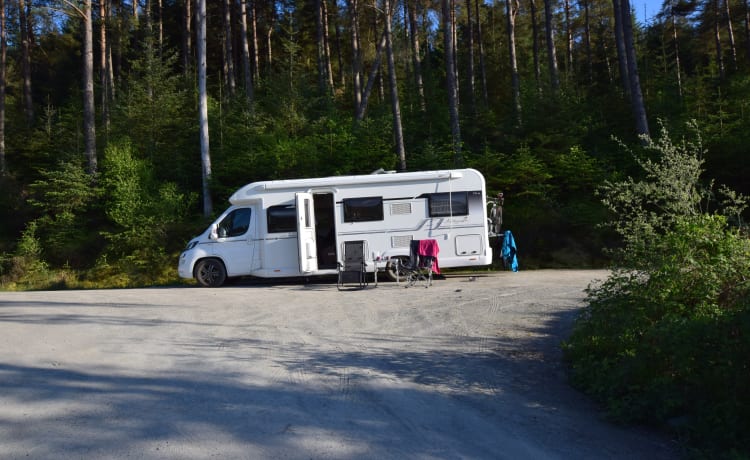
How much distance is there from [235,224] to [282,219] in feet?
4.15

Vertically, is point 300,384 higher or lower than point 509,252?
lower

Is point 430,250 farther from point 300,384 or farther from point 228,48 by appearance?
point 228,48

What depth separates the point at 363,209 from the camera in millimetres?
14781

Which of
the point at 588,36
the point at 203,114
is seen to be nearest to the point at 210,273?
the point at 203,114

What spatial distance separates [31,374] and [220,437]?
3098mm

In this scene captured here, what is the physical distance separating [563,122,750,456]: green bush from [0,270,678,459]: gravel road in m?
0.27

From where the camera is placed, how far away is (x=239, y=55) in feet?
121

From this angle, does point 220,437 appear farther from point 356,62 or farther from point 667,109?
point 356,62

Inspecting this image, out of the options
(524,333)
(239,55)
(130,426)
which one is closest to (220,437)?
(130,426)

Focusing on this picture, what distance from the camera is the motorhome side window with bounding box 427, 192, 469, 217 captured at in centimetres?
1470

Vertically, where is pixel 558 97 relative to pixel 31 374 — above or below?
above

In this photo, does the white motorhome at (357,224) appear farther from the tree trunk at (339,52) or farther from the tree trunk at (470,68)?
the tree trunk at (339,52)

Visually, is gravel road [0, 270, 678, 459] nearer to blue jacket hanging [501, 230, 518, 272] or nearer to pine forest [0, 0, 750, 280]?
blue jacket hanging [501, 230, 518, 272]

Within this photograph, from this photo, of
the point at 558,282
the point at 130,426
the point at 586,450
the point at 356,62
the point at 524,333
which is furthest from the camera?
the point at 356,62
